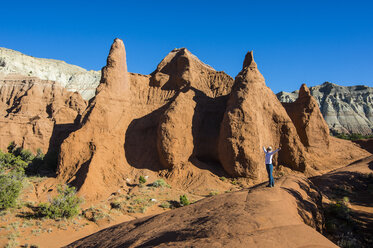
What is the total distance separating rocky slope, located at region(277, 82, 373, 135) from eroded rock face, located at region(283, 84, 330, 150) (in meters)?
46.1

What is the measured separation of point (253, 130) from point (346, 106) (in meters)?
76.5

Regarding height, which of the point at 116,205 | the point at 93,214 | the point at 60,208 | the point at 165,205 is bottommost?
the point at 93,214

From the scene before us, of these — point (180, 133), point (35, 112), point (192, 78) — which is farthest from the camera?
point (35, 112)

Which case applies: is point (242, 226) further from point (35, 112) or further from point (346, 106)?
point (346, 106)

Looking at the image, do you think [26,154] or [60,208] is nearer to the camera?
[60,208]

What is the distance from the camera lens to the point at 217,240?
407cm

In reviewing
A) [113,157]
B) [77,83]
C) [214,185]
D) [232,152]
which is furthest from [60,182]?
[77,83]

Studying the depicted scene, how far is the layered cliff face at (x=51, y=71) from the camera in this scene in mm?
68375

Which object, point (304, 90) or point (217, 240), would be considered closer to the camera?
point (217, 240)

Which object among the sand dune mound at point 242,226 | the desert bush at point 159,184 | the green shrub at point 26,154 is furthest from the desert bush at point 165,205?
the green shrub at point 26,154

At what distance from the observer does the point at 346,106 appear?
74.3 meters

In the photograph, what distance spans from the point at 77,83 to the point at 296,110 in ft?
260

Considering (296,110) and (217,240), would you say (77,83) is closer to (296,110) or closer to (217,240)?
(296,110)

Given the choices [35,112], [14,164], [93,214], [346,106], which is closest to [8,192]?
[93,214]
